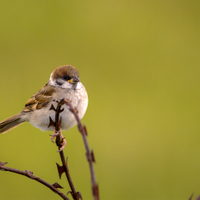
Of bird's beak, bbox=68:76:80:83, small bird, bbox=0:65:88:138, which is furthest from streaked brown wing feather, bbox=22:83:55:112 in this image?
bird's beak, bbox=68:76:80:83

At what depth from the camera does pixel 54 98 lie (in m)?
1.97

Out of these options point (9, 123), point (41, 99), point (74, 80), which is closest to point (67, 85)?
point (74, 80)

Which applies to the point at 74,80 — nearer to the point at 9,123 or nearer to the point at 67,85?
the point at 67,85

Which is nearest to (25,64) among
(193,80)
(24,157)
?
(24,157)

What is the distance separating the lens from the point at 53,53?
4.12m

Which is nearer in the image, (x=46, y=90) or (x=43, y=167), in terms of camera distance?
(x=46, y=90)

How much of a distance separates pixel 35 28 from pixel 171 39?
75.7 inches

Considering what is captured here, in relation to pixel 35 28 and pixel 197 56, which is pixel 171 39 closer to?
pixel 197 56

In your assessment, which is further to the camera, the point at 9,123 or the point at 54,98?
the point at 9,123

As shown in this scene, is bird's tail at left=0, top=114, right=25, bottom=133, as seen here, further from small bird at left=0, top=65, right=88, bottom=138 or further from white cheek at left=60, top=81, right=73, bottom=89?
white cheek at left=60, top=81, right=73, bottom=89

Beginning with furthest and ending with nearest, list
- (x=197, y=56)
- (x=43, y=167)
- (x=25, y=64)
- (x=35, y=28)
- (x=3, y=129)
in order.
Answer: (x=197, y=56)
(x=35, y=28)
(x=25, y=64)
(x=43, y=167)
(x=3, y=129)

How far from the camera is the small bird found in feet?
6.27

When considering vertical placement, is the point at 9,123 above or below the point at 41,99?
below

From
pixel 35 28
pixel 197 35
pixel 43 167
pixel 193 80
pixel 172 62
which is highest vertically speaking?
pixel 35 28
